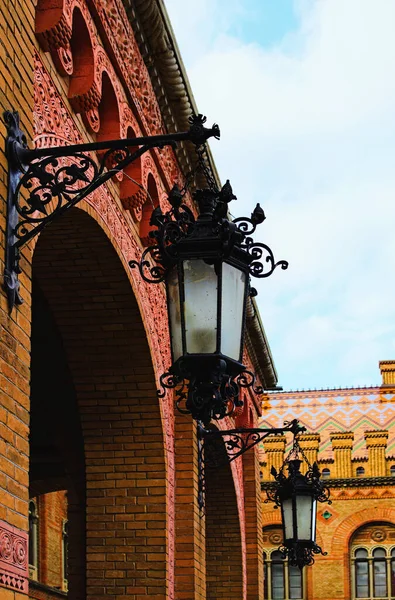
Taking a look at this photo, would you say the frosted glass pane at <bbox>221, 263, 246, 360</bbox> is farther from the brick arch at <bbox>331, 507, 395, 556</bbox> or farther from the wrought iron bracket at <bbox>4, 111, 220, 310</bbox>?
the brick arch at <bbox>331, 507, 395, 556</bbox>

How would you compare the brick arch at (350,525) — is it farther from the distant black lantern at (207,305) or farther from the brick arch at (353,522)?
the distant black lantern at (207,305)

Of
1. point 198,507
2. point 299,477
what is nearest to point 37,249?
point 198,507

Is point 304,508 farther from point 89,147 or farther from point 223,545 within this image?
point 89,147

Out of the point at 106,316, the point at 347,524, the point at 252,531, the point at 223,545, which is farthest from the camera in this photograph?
the point at 347,524

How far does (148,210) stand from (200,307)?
4890 millimetres

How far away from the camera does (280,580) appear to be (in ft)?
119

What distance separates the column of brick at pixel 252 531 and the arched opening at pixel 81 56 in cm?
1136

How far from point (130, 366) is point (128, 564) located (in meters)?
1.67

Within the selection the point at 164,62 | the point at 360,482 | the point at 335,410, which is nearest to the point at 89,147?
the point at 164,62

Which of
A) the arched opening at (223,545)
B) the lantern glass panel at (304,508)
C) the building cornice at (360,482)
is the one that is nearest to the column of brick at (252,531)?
the arched opening at (223,545)

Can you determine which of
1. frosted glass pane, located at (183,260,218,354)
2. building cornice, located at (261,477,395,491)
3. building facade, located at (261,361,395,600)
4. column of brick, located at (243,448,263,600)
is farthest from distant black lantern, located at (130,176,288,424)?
building cornice, located at (261,477,395,491)

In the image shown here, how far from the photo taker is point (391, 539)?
117 feet

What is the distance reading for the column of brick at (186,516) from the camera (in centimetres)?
1140

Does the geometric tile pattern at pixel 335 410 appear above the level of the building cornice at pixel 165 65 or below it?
above
